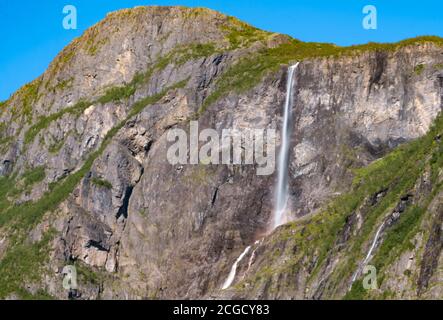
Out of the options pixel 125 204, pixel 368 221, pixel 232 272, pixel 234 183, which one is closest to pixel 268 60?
pixel 234 183

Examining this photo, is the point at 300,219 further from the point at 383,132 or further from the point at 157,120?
the point at 157,120

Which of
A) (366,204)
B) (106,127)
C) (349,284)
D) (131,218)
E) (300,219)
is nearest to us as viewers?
(349,284)

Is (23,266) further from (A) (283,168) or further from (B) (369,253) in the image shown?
(B) (369,253)

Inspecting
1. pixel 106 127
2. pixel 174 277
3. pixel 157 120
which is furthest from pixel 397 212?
pixel 106 127

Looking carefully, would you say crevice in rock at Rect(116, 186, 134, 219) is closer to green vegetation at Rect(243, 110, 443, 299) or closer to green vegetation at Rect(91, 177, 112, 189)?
green vegetation at Rect(91, 177, 112, 189)

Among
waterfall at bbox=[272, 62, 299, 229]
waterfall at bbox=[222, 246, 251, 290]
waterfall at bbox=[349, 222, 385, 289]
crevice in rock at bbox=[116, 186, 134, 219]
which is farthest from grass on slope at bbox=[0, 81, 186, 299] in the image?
waterfall at bbox=[349, 222, 385, 289]

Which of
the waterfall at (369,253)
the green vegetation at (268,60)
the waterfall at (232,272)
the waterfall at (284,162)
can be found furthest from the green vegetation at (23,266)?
the waterfall at (369,253)
